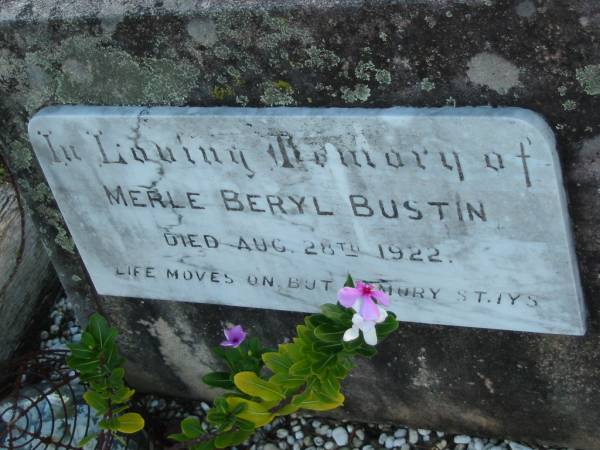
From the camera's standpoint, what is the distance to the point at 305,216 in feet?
6.65

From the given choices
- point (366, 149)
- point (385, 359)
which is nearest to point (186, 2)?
point (366, 149)

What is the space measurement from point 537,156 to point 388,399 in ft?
3.75

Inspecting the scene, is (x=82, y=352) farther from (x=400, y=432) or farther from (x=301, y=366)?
(x=400, y=432)

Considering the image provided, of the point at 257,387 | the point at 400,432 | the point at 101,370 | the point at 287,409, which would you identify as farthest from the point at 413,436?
the point at 101,370

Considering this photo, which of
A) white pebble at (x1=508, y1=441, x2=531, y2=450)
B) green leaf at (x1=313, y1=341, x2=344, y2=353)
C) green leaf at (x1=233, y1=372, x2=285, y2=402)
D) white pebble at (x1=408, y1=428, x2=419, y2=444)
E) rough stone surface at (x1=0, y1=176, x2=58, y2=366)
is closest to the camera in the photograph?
green leaf at (x1=313, y1=341, x2=344, y2=353)

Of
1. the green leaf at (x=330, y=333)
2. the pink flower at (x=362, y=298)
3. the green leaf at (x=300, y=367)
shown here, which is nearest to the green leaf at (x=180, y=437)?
the green leaf at (x=300, y=367)

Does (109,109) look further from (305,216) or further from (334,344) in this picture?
(334,344)

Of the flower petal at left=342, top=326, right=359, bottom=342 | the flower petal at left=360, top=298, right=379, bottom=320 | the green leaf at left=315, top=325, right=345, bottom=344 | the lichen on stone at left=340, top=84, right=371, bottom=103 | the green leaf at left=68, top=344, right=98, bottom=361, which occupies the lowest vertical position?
the green leaf at left=68, top=344, right=98, bottom=361

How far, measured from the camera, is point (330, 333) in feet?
5.96

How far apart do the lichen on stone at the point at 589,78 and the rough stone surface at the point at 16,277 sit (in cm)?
204

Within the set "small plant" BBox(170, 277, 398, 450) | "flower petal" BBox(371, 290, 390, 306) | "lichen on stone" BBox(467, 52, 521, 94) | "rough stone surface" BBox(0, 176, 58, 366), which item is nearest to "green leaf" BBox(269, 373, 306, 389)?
"small plant" BBox(170, 277, 398, 450)

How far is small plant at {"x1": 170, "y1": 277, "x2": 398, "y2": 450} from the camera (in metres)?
1.74

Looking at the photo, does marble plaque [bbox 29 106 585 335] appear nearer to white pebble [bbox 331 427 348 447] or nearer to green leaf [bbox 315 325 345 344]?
green leaf [bbox 315 325 345 344]

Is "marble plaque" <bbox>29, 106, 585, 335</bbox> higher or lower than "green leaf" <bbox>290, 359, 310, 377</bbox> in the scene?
higher
